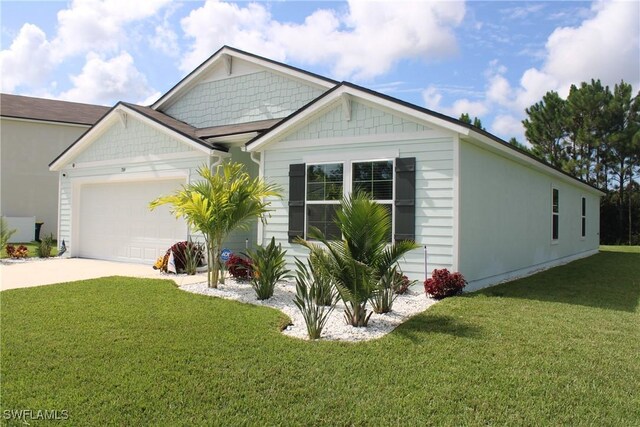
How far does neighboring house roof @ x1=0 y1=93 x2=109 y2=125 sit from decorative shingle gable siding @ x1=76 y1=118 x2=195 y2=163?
35.7 feet

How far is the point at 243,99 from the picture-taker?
13797 mm

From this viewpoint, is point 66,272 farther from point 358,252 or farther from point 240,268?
point 358,252

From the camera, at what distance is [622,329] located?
19.9 feet

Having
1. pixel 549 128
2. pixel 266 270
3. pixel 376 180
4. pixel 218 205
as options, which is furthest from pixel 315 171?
pixel 549 128

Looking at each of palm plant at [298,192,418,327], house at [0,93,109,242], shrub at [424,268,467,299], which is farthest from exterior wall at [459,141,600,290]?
house at [0,93,109,242]

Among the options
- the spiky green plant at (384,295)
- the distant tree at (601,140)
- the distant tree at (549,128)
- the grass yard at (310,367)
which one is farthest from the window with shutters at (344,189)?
the distant tree at (549,128)

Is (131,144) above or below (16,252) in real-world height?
above

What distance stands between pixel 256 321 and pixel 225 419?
2798mm

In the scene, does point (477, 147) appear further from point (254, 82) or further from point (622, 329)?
point (254, 82)

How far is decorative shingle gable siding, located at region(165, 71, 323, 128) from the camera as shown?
13.0m

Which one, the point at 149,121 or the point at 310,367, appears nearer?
the point at 310,367

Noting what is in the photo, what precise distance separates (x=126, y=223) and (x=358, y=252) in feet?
30.7

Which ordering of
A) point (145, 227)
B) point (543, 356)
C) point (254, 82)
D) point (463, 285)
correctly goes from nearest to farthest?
point (543, 356) < point (463, 285) < point (145, 227) < point (254, 82)

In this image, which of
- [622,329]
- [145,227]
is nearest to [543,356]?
Result: [622,329]
